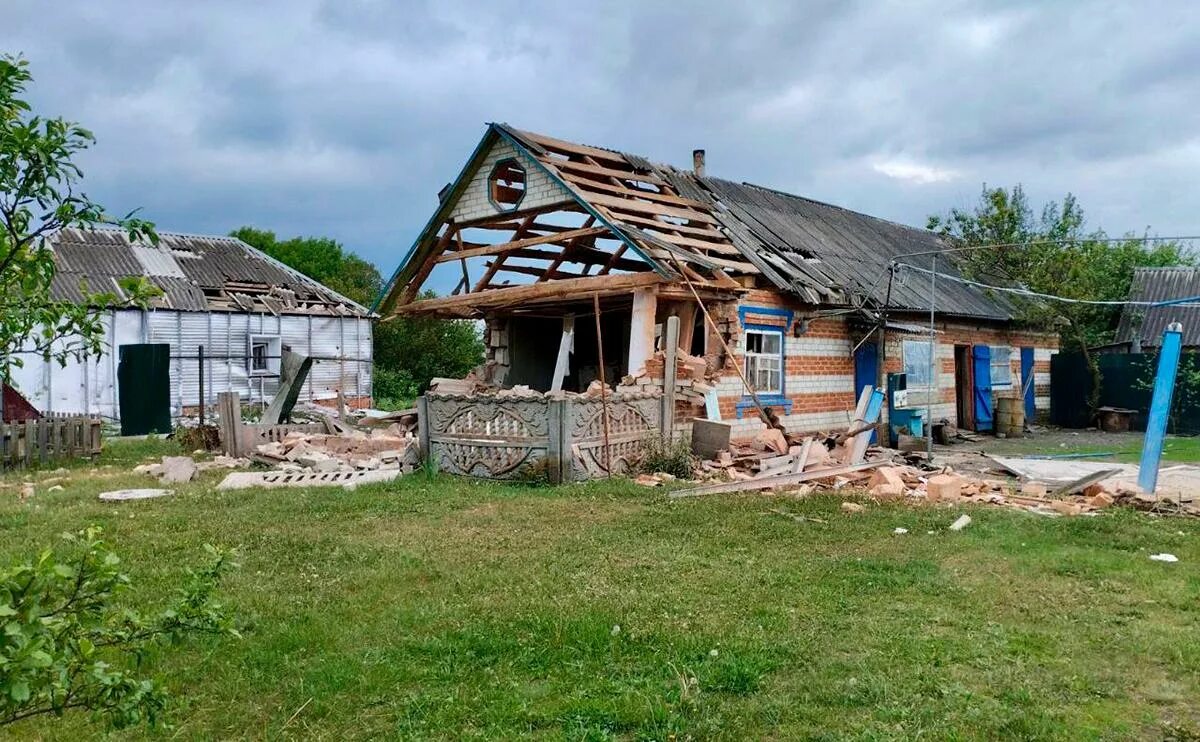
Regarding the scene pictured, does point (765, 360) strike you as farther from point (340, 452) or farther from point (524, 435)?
point (340, 452)

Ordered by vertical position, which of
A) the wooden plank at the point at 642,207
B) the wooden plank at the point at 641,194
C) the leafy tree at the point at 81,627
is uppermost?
the wooden plank at the point at 641,194

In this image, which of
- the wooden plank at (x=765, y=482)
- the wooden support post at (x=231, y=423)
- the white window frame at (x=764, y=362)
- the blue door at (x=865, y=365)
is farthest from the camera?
the blue door at (x=865, y=365)

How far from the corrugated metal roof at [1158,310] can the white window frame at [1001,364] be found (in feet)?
16.4

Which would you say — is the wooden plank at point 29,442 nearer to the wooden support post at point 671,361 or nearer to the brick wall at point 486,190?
the brick wall at point 486,190

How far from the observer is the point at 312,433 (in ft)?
50.3

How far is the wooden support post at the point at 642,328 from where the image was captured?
1390 centimetres

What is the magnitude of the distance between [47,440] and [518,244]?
333 inches

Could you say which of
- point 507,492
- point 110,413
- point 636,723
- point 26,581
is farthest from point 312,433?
point 26,581

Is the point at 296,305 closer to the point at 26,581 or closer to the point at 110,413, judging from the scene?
the point at 110,413

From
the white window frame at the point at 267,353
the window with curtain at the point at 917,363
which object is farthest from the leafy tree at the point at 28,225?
the white window frame at the point at 267,353

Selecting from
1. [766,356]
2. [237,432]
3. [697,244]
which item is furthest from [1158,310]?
[237,432]

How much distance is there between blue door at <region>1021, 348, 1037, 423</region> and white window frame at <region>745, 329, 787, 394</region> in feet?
36.7

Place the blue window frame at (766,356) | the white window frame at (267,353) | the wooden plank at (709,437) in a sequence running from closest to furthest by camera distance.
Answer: the wooden plank at (709,437) → the blue window frame at (766,356) → the white window frame at (267,353)

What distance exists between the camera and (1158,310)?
26.4m
